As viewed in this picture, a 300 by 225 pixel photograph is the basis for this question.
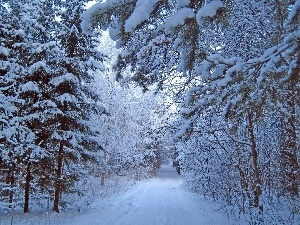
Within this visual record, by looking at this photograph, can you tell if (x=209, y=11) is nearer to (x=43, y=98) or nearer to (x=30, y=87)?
(x=30, y=87)

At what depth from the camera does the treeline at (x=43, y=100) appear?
10516 millimetres

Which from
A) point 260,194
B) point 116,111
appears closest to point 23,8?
point 260,194

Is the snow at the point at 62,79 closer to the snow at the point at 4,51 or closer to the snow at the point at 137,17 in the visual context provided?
the snow at the point at 4,51

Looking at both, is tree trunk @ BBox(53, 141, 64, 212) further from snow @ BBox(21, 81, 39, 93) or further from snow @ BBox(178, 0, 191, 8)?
snow @ BBox(178, 0, 191, 8)

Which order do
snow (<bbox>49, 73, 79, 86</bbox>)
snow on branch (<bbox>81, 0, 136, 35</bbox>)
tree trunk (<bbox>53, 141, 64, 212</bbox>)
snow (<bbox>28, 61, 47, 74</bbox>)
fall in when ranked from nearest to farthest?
snow on branch (<bbox>81, 0, 136, 35</bbox>) → snow (<bbox>28, 61, 47, 74</bbox>) → snow (<bbox>49, 73, 79, 86</bbox>) → tree trunk (<bbox>53, 141, 64, 212</bbox>)

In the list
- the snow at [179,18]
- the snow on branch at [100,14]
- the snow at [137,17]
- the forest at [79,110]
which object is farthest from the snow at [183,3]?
the forest at [79,110]

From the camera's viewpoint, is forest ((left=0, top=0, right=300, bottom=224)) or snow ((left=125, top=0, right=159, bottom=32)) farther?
forest ((left=0, top=0, right=300, bottom=224))

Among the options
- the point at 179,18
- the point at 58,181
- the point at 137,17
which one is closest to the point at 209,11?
the point at 179,18

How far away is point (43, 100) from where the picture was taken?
10922 mm

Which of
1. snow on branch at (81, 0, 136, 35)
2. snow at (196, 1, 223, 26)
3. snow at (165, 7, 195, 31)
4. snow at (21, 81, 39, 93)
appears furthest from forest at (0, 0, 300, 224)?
snow at (196, 1, 223, 26)

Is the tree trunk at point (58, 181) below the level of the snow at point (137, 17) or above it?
below

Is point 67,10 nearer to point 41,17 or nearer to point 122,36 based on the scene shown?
point 41,17

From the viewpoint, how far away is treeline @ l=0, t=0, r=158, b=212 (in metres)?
10.5

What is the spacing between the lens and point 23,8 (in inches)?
446
